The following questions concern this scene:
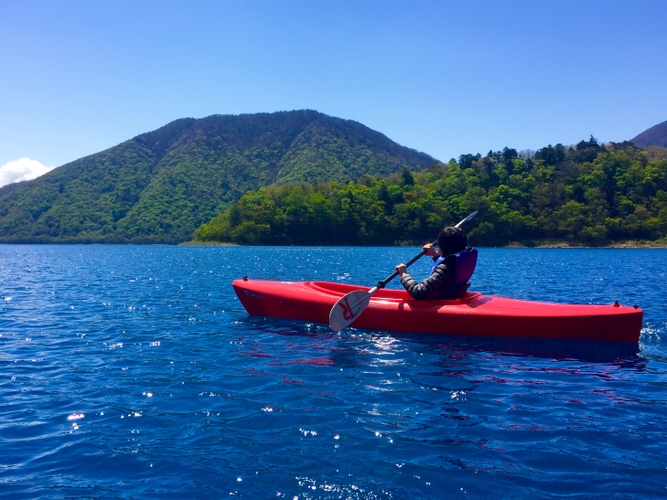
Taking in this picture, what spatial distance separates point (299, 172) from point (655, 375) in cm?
17106

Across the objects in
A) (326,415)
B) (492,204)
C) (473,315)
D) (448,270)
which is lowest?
(326,415)

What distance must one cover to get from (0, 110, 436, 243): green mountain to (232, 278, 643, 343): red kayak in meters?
108

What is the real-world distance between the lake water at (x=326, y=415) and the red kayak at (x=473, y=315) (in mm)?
239

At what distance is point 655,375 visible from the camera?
7.45m

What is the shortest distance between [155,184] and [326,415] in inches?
6450

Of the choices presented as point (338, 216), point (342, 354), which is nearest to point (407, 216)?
point (338, 216)

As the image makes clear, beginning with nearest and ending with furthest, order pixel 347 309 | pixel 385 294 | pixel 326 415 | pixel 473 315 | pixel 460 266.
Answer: pixel 326 415, pixel 473 315, pixel 460 266, pixel 347 309, pixel 385 294

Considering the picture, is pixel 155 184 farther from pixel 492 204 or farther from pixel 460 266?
pixel 460 266

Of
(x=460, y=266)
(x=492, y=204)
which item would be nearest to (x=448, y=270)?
(x=460, y=266)

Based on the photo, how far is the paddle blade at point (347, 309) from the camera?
9969 millimetres

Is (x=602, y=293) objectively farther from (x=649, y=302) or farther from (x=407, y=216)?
(x=407, y=216)

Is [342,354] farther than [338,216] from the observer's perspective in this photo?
No

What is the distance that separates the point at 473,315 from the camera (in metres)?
9.52

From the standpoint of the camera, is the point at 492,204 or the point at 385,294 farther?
the point at 492,204
